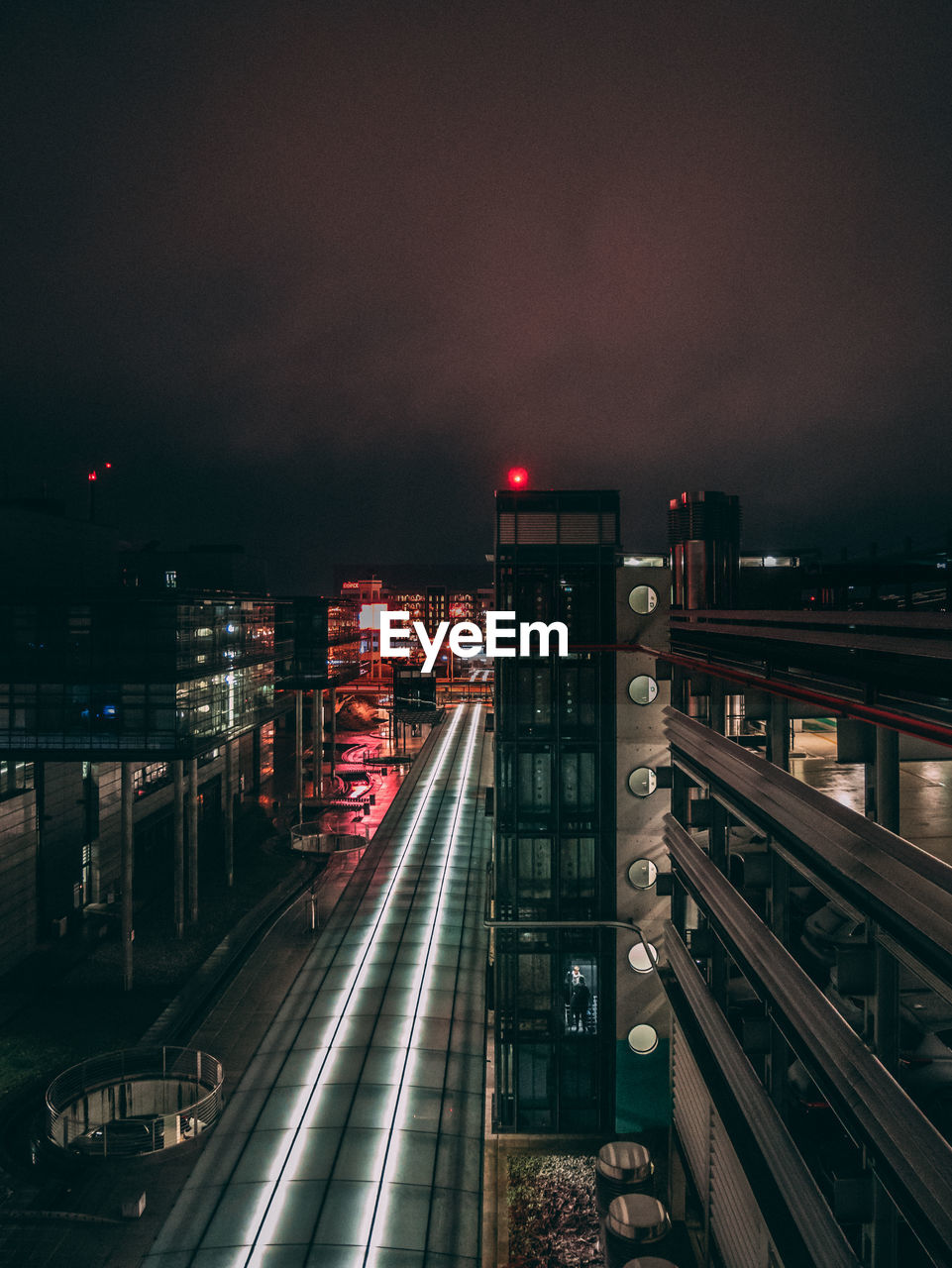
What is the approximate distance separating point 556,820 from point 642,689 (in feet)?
15.0

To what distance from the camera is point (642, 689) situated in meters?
19.5

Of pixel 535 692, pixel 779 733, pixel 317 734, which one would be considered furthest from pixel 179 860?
pixel 779 733

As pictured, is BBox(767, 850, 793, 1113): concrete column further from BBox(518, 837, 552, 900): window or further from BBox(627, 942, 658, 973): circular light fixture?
BBox(518, 837, 552, 900): window

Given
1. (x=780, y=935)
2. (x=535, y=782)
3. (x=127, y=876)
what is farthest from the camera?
(x=127, y=876)

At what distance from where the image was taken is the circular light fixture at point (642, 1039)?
18.8 metres

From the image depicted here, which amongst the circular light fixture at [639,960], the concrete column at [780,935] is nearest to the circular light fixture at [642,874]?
the circular light fixture at [639,960]

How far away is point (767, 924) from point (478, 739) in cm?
3613

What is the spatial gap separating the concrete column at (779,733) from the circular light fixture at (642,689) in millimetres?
9368

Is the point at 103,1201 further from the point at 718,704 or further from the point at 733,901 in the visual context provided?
the point at 718,704

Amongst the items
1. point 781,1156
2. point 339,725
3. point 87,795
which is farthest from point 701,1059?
point 339,725

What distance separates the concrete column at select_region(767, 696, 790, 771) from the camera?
9758 millimetres

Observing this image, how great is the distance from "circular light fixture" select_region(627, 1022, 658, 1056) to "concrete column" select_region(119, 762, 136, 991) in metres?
21.4

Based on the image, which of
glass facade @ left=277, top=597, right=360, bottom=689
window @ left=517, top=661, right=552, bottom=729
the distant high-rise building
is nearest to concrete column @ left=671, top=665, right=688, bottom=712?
the distant high-rise building

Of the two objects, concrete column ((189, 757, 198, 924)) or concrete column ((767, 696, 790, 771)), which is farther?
concrete column ((189, 757, 198, 924))
